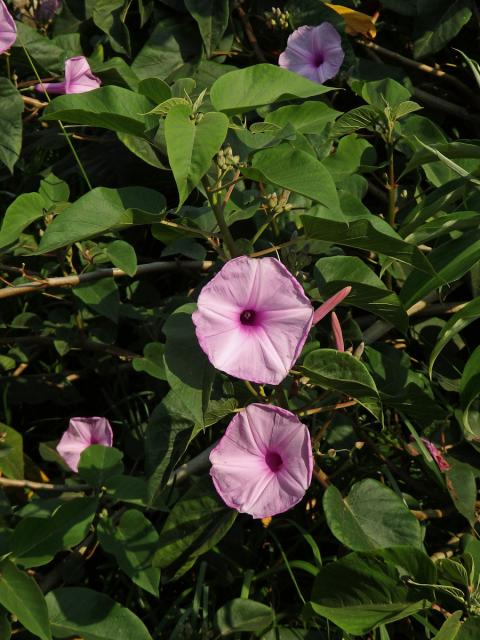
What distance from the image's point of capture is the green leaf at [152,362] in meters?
1.62

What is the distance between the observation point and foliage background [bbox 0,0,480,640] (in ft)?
3.84

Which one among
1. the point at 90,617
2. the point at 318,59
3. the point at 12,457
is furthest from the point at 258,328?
the point at 318,59

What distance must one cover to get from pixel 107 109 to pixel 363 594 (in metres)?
0.78

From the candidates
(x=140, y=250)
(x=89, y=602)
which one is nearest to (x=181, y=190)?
(x=89, y=602)

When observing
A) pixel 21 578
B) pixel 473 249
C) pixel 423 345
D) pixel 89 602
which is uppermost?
pixel 473 249

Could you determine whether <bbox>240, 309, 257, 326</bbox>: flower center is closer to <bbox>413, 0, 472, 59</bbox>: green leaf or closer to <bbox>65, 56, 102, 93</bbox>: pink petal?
<bbox>65, 56, 102, 93</bbox>: pink petal

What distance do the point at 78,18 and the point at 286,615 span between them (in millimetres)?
1551

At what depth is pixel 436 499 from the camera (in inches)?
64.7

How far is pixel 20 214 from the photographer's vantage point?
1478mm

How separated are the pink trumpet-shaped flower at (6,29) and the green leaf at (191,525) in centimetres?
95

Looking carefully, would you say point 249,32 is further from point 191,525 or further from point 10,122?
point 191,525

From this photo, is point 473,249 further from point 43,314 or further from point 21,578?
point 43,314

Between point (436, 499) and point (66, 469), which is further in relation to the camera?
point (66, 469)

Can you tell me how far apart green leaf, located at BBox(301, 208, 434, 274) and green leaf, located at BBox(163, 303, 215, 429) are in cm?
21
